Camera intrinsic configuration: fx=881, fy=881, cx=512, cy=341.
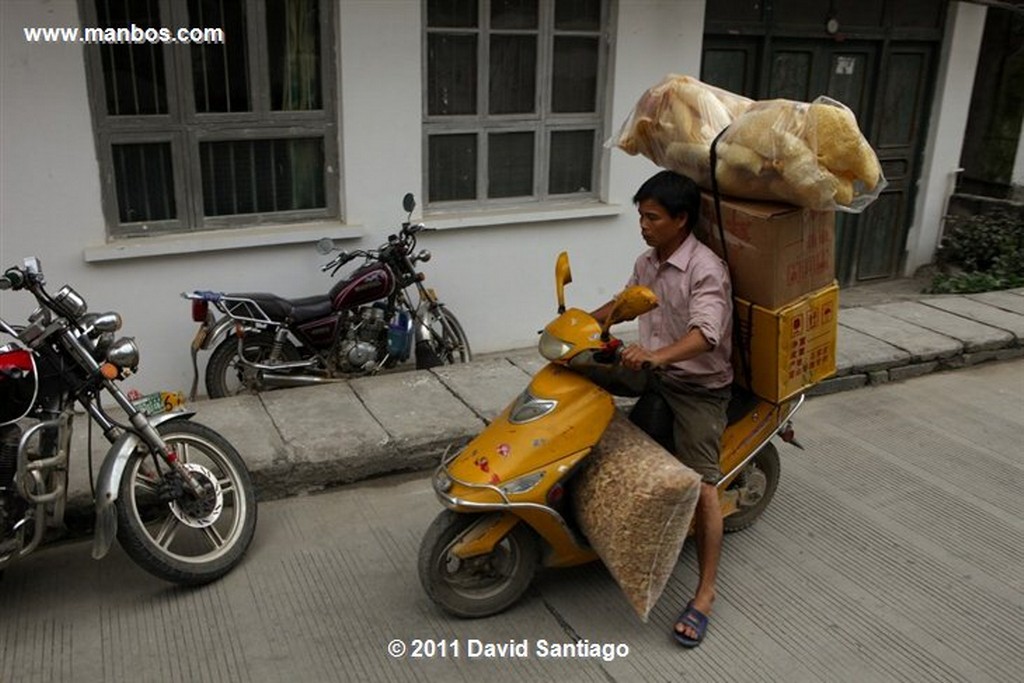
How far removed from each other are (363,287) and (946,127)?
5.66 m

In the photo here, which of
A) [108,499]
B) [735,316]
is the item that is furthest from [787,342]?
[108,499]

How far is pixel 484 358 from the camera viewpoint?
20.0ft

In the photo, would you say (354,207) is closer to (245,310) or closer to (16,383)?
(245,310)

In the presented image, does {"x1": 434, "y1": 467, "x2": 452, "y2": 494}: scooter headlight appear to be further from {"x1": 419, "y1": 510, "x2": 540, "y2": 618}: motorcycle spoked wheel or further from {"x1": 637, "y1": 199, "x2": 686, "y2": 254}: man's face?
{"x1": 637, "y1": 199, "x2": 686, "y2": 254}: man's face

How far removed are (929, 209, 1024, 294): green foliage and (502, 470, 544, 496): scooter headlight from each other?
5.96 m

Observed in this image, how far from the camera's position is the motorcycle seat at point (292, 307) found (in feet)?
16.3

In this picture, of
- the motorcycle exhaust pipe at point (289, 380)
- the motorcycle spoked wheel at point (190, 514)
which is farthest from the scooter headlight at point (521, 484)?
the motorcycle exhaust pipe at point (289, 380)

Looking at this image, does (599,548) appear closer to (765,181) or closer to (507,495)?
(507,495)

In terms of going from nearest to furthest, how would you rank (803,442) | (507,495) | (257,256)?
(507,495) < (803,442) < (257,256)

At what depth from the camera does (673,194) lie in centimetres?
306

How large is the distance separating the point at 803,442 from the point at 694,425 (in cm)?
175

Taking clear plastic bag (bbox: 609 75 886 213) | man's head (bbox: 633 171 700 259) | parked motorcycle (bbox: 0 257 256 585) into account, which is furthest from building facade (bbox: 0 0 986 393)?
man's head (bbox: 633 171 700 259)

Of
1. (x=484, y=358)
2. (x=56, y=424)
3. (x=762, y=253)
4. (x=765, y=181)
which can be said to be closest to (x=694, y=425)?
(x=762, y=253)

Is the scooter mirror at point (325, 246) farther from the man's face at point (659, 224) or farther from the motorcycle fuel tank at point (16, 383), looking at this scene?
the man's face at point (659, 224)
